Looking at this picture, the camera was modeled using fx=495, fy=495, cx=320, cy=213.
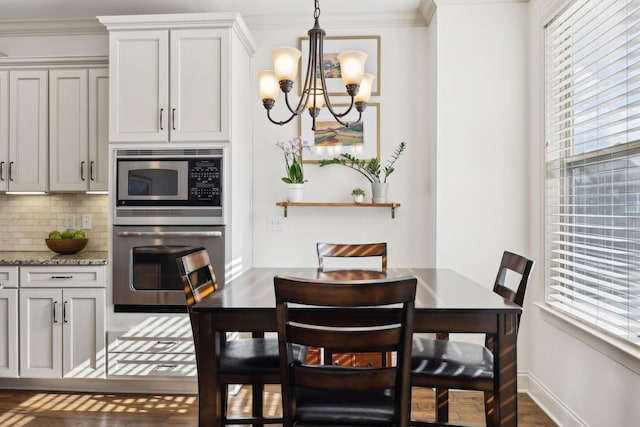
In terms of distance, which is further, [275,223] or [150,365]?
[275,223]

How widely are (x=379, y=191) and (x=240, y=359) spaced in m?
1.89

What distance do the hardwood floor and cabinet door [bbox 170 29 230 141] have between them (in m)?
1.66

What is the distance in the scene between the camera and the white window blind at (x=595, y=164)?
2.11 metres

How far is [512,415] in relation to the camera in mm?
1758

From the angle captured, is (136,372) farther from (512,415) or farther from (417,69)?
(417,69)

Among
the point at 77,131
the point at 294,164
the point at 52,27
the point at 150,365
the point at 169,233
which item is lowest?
the point at 150,365

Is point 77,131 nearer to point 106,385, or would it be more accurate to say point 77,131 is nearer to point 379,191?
point 106,385

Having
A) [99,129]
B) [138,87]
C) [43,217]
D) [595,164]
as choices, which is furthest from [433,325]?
[43,217]

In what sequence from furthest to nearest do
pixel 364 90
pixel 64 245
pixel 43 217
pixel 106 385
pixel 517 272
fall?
pixel 43 217 → pixel 64 245 → pixel 106 385 → pixel 364 90 → pixel 517 272

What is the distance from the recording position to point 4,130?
3.51m

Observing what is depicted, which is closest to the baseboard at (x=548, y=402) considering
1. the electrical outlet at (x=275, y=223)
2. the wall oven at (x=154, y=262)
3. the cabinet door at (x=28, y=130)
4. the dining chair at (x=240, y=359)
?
the dining chair at (x=240, y=359)

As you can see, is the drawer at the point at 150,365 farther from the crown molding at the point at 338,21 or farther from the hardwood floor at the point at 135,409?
the crown molding at the point at 338,21

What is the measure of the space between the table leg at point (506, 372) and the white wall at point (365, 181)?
1.89 m

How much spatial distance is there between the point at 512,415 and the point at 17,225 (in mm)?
3719
